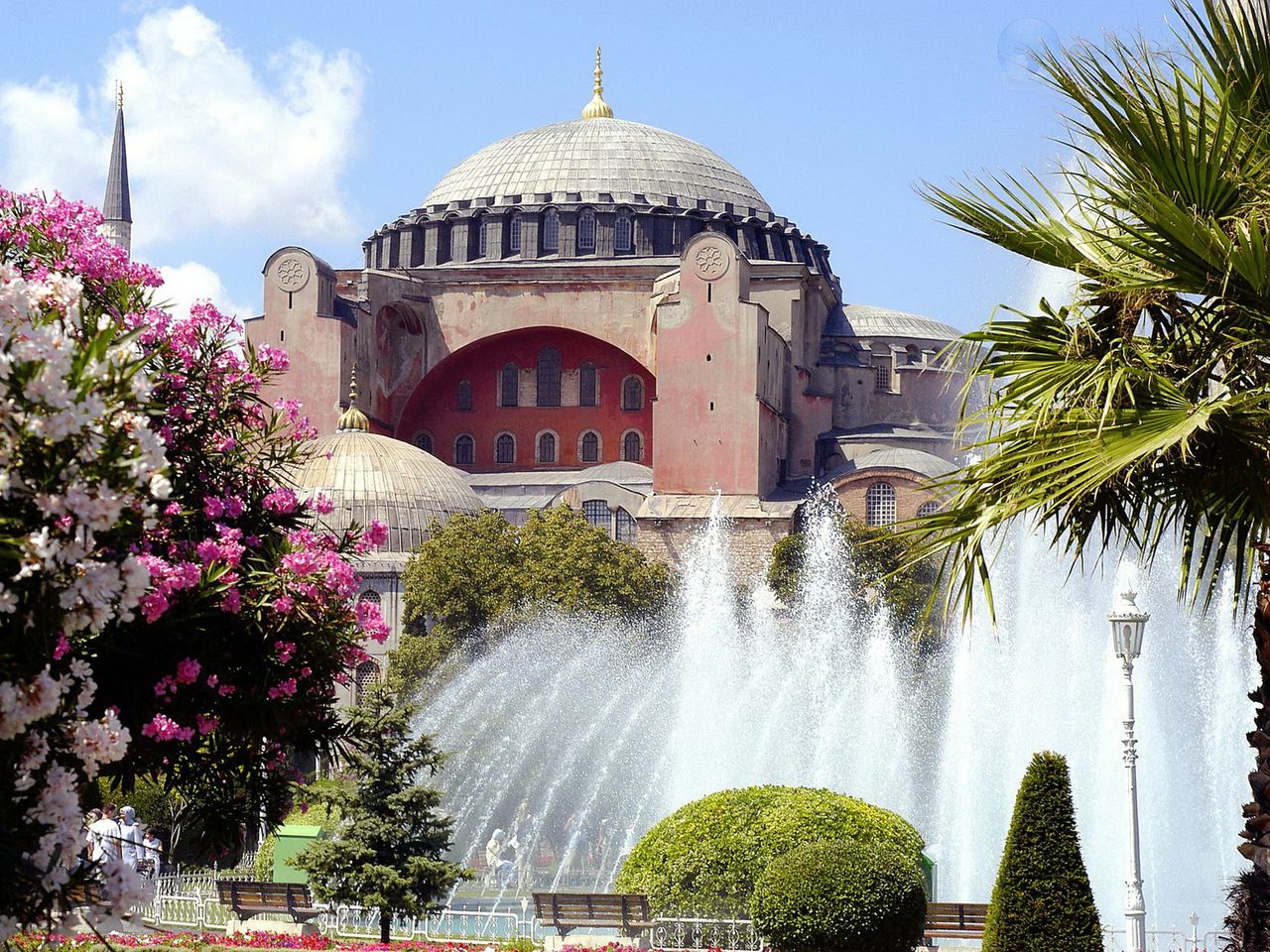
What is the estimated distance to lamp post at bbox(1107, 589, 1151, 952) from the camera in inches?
492

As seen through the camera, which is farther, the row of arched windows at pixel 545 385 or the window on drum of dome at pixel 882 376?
the window on drum of dome at pixel 882 376

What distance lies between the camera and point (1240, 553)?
7.41 metres

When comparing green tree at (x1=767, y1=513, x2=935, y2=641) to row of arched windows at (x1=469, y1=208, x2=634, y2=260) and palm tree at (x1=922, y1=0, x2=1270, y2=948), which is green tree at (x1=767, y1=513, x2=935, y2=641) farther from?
palm tree at (x1=922, y1=0, x2=1270, y2=948)

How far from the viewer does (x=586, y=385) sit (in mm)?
52812

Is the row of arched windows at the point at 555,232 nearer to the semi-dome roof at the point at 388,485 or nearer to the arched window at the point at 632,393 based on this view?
the arched window at the point at 632,393

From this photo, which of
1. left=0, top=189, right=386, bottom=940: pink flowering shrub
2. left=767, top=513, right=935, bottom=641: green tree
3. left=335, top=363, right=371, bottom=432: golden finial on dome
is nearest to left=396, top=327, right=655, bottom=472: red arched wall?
left=335, top=363, right=371, bottom=432: golden finial on dome

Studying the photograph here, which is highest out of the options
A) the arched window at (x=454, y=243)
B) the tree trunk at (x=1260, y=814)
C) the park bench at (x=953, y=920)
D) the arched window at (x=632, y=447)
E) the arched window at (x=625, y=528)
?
the arched window at (x=454, y=243)

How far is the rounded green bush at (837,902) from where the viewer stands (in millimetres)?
11719

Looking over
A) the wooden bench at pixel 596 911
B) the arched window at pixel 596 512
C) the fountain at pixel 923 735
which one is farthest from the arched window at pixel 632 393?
the wooden bench at pixel 596 911

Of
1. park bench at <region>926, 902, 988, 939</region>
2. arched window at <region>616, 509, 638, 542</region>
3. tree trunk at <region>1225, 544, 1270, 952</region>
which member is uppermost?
arched window at <region>616, 509, 638, 542</region>

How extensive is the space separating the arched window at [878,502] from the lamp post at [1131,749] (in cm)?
3192

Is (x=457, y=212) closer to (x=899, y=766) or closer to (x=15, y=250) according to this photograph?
(x=899, y=766)

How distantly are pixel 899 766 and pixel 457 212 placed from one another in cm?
3659

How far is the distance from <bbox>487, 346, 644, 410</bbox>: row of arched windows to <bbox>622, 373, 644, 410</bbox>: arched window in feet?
0.47
